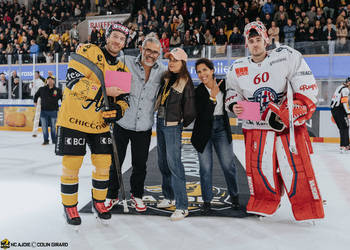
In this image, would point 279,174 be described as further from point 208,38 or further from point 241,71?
point 208,38

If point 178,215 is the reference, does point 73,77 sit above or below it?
above

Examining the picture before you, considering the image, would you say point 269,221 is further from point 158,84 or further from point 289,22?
point 289,22

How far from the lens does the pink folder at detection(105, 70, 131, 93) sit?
2.51 m

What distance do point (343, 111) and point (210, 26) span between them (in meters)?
5.84

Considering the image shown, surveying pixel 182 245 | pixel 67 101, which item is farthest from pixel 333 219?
pixel 67 101

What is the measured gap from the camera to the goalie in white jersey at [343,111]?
667cm

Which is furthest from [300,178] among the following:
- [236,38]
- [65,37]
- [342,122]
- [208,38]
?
[65,37]

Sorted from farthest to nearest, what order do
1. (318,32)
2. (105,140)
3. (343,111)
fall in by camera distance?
(318,32), (343,111), (105,140)

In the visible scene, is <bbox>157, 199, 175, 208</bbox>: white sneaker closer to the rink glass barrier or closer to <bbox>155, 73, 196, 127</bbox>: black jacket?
<bbox>155, 73, 196, 127</bbox>: black jacket

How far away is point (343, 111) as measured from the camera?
6.75m

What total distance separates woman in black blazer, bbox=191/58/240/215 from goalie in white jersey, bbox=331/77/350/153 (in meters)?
4.61

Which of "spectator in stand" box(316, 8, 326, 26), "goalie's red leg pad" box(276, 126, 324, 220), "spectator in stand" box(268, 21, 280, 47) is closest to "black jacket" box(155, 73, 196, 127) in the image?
"goalie's red leg pad" box(276, 126, 324, 220)

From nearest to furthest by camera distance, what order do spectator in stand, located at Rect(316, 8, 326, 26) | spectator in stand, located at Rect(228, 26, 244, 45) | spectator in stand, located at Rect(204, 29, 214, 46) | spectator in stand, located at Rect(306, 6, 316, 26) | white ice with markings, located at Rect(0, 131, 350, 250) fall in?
white ice with markings, located at Rect(0, 131, 350, 250)
spectator in stand, located at Rect(316, 8, 326, 26)
spectator in stand, located at Rect(228, 26, 244, 45)
spectator in stand, located at Rect(306, 6, 316, 26)
spectator in stand, located at Rect(204, 29, 214, 46)

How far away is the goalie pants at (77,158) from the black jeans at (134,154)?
1.13 feet
